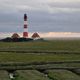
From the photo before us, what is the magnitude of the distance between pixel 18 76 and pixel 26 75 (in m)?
0.48

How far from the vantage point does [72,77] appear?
74.0 ft

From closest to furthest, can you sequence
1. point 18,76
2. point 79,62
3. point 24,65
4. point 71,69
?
point 18,76 → point 71,69 → point 24,65 → point 79,62

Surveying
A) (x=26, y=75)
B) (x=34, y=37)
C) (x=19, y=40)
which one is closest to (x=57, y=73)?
(x=26, y=75)

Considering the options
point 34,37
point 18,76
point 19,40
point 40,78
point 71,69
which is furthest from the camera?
point 34,37

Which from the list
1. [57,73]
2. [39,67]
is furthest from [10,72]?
[57,73]

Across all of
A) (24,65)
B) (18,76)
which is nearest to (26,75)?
(18,76)

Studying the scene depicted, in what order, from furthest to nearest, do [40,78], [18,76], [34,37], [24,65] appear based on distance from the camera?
[34,37]
[24,65]
[18,76]
[40,78]

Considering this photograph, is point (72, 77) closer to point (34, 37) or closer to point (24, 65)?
point (24, 65)

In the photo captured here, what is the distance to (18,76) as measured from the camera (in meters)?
23.6

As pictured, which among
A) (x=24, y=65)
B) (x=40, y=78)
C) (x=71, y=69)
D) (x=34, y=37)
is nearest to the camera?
(x=40, y=78)

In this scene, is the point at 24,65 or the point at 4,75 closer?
the point at 4,75

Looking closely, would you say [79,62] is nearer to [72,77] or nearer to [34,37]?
[72,77]

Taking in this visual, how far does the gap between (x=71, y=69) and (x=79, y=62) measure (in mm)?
5070

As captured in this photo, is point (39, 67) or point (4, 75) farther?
point (39, 67)
